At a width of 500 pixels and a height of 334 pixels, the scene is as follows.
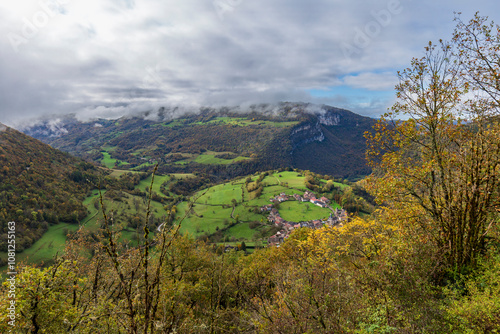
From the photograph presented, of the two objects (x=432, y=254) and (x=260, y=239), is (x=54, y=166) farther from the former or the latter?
(x=432, y=254)

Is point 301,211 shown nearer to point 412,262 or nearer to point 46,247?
point 46,247

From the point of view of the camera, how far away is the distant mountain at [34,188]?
69.9 metres

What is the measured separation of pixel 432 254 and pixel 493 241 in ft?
11.8

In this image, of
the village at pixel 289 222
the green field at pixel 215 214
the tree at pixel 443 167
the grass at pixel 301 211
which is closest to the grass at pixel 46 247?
the green field at pixel 215 214

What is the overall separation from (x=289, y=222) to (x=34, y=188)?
95396 millimetres

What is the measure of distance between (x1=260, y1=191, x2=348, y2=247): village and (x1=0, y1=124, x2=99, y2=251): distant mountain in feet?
189

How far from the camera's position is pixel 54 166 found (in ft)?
368

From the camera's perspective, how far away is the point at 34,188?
86.1 metres

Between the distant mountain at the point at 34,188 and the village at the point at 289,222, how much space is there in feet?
189

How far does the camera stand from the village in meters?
78.8

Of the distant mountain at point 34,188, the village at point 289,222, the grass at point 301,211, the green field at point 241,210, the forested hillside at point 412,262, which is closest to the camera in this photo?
the forested hillside at point 412,262

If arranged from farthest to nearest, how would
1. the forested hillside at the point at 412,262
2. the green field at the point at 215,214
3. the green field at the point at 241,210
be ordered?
the green field at the point at 241,210
the green field at the point at 215,214
the forested hillside at the point at 412,262

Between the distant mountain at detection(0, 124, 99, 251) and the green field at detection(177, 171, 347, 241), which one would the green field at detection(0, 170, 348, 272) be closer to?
the green field at detection(177, 171, 347, 241)

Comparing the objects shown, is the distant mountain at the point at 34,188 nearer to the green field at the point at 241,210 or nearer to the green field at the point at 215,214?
the green field at the point at 215,214
